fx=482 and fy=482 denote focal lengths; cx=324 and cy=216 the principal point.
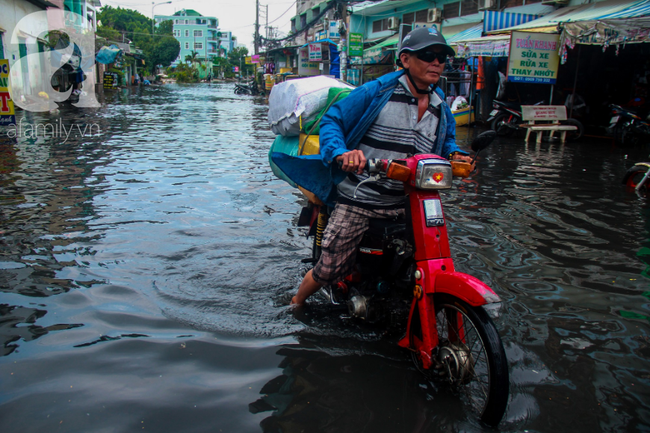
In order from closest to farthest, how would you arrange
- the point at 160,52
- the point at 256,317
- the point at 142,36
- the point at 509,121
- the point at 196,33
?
1. the point at 256,317
2. the point at 509,121
3. the point at 160,52
4. the point at 142,36
5. the point at 196,33

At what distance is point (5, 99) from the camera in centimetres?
1047

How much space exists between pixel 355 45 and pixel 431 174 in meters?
21.6

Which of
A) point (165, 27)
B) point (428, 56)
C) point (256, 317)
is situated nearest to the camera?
point (428, 56)

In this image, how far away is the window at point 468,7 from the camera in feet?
67.2

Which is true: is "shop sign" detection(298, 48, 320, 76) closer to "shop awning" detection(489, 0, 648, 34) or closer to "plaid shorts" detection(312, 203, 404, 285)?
"shop awning" detection(489, 0, 648, 34)

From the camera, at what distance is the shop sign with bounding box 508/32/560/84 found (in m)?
11.9

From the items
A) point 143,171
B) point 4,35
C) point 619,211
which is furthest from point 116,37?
point 619,211

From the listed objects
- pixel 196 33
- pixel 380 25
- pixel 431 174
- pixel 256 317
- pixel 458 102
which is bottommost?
pixel 256 317

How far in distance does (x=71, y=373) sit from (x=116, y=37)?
49191mm

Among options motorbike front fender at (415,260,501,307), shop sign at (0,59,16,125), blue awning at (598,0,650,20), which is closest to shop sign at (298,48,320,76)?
blue awning at (598,0,650,20)

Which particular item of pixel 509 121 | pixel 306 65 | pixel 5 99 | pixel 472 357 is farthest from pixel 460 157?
pixel 306 65

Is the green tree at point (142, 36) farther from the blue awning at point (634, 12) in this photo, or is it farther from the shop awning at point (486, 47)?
the blue awning at point (634, 12)

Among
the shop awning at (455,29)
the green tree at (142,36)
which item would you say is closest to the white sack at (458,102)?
the shop awning at (455,29)

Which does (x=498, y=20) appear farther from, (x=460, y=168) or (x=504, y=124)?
(x=460, y=168)
